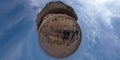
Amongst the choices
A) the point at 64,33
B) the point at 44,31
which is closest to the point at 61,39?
the point at 64,33

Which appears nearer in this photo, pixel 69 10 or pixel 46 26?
pixel 46 26

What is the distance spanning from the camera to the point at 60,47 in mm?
8742

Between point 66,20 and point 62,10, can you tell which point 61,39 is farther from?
point 62,10

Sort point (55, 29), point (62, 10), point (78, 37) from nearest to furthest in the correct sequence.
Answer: point (55, 29) < point (78, 37) < point (62, 10)

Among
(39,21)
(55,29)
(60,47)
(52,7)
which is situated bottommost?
(60,47)

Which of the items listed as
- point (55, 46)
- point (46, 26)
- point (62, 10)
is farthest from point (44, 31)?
point (62, 10)

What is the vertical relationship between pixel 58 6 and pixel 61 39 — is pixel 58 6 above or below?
above

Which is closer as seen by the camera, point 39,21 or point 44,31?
point 44,31

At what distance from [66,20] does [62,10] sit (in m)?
1.98

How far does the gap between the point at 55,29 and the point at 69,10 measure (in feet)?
9.43

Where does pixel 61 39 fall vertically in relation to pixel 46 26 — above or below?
below

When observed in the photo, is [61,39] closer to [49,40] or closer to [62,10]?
[49,40]

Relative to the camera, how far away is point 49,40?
8641 mm

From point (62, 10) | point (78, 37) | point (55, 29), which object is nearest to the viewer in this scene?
point (55, 29)
